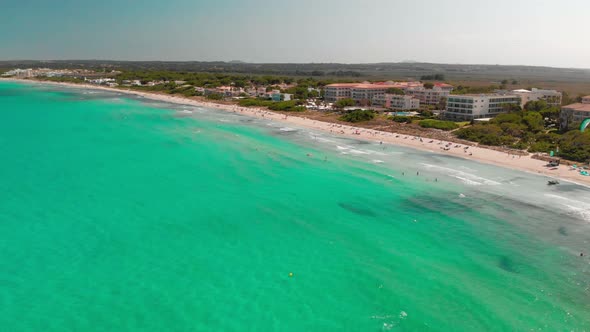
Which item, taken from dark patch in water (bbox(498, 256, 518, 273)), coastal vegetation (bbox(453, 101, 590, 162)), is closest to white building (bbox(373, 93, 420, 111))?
coastal vegetation (bbox(453, 101, 590, 162))

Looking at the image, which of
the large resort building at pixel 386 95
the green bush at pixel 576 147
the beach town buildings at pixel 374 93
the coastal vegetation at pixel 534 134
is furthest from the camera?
the beach town buildings at pixel 374 93

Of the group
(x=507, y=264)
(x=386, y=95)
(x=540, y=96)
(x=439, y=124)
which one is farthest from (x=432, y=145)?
(x=540, y=96)

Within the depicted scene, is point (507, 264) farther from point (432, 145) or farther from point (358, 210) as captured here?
point (432, 145)

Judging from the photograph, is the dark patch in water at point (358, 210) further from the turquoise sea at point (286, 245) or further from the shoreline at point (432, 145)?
the shoreline at point (432, 145)

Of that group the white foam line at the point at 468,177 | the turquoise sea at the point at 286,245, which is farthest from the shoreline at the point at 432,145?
the white foam line at the point at 468,177

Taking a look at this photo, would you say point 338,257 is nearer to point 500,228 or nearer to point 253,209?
point 253,209

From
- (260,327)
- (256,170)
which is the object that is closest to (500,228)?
(260,327)
